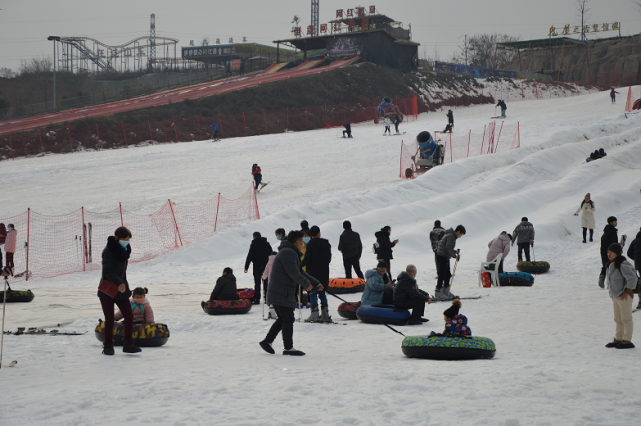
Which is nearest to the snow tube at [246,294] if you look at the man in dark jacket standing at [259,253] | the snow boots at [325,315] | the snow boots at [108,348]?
the man in dark jacket standing at [259,253]

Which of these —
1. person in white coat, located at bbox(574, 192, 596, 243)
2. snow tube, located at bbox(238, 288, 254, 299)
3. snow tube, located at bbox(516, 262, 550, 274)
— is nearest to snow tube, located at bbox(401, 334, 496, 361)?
snow tube, located at bbox(238, 288, 254, 299)

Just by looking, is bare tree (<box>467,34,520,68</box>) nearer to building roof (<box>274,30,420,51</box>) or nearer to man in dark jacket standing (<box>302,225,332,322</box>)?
building roof (<box>274,30,420,51</box>)

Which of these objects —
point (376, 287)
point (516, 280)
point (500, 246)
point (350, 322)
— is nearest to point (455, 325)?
point (376, 287)

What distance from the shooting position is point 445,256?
1155 centimetres

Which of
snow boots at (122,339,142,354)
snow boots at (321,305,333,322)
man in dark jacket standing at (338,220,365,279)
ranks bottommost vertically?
snow boots at (321,305,333,322)

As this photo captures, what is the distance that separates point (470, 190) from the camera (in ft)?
79.7

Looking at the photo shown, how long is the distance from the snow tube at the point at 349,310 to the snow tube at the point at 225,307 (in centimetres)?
178

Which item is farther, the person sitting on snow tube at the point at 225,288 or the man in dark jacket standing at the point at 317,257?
the person sitting on snow tube at the point at 225,288

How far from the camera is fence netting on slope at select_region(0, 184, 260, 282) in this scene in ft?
58.3

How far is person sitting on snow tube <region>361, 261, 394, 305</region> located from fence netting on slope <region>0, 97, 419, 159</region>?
32760 millimetres

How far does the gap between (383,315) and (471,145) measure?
25322 millimetres

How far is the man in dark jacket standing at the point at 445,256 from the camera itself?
1145cm

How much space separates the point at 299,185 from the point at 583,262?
13.7 metres

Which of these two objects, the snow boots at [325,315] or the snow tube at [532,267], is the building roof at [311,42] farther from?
the snow boots at [325,315]
